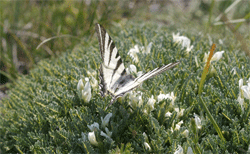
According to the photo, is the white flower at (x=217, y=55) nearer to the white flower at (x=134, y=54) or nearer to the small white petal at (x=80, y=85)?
the white flower at (x=134, y=54)

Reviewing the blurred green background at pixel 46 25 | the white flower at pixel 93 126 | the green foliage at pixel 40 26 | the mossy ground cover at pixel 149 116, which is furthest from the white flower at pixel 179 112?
the green foliage at pixel 40 26

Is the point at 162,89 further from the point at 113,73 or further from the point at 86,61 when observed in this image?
the point at 86,61

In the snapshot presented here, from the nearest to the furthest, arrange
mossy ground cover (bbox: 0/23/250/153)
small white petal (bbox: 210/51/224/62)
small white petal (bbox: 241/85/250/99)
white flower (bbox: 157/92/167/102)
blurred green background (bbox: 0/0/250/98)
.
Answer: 1. mossy ground cover (bbox: 0/23/250/153)
2. small white petal (bbox: 241/85/250/99)
3. white flower (bbox: 157/92/167/102)
4. small white petal (bbox: 210/51/224/62)
5. blurred green background (bbox: 0/0/250/98)

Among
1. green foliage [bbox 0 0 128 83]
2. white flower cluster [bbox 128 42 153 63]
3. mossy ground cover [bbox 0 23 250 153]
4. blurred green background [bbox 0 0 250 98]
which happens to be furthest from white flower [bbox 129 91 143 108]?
green foliage [bbox 0 0 128 83]

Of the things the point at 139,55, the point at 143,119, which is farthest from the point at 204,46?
the point at 143,119

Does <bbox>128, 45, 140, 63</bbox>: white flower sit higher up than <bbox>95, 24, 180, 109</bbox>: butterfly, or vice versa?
<bbox>128, 45, 140, 63</bbox>: white flower

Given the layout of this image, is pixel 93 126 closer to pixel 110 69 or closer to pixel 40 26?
pixel 110 69

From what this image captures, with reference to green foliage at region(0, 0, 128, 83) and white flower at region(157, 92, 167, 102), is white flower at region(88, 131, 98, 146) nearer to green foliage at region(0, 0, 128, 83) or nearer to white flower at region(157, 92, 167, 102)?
white flower at region(157, 92, 167, 102)

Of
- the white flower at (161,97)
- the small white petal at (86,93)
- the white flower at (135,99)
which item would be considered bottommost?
the white flower at (161,97)
